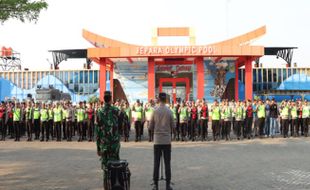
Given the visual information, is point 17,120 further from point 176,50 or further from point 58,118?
point 176,50

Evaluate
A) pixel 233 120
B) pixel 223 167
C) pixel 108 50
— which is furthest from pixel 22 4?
pixel 108 50

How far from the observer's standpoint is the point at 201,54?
106 ft

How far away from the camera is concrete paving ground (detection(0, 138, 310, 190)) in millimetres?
7211

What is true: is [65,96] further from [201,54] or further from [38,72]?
[38,72]

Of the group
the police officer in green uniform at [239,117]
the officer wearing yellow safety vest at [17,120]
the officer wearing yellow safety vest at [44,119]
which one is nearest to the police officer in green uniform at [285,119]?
the police officer in green uniform at [239,117]

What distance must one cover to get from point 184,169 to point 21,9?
5.37m

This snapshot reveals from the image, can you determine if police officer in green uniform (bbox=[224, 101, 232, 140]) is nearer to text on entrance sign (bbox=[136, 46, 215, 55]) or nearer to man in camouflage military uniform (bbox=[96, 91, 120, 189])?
man in camouflage military uniform (bbox=[96, 91, 120, 189])

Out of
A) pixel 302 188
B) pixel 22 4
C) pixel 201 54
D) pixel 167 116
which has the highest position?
pixel 201 54

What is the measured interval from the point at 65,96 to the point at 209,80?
16.0 m

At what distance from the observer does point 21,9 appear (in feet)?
26.4

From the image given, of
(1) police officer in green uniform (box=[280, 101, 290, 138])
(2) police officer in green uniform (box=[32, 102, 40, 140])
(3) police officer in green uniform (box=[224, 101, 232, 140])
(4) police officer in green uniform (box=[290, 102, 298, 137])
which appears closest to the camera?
(3) police officer in green uniform (box=[224, 101, 232, 140])

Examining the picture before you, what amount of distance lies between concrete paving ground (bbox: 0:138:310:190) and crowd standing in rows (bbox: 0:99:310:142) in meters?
3.92

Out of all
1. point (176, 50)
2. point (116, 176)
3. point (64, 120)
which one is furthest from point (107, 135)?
point (176, 50)

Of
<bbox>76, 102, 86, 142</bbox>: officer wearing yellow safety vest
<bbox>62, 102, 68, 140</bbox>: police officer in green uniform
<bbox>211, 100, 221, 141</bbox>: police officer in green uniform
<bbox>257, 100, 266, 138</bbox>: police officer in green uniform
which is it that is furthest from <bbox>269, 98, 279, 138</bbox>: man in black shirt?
<bbox>62, 102, 68, 140</bbox>: police officer in green uniform
